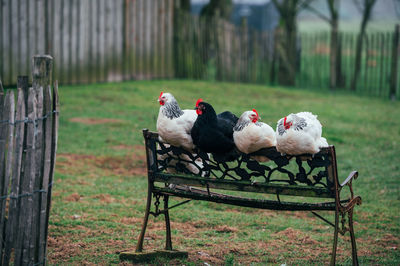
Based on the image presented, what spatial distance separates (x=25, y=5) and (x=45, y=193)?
8.85 metres

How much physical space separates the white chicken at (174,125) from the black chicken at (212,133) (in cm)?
7

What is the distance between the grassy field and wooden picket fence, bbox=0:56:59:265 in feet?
2.44

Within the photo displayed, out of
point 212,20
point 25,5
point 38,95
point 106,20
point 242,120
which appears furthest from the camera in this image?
point 212,20

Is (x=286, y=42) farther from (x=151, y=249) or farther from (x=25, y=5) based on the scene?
(x=151, y=249)

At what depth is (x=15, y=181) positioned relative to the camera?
3934 mm

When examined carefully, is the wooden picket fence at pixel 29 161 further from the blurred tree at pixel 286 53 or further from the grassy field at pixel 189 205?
the blurred tree at pixel 286 53

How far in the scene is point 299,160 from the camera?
4086 mm

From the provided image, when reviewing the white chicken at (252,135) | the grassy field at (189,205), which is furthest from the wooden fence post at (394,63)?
the white chicken at (252,135)

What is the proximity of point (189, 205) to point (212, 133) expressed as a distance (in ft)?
8.41

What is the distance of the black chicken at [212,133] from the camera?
4.26 m

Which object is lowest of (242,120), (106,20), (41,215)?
(41,215)

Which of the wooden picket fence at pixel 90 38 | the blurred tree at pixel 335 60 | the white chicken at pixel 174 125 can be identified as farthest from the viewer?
the blurred tree at pixel 335 60

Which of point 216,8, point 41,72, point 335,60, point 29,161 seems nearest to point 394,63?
point 335,60

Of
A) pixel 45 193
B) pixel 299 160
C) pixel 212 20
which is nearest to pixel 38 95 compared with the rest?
pixel 45 193
